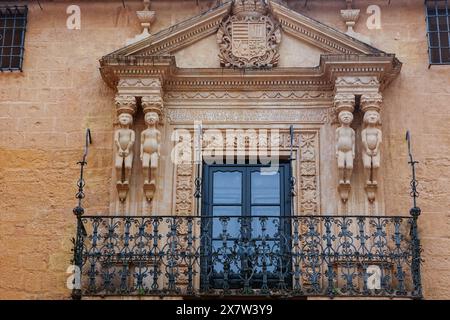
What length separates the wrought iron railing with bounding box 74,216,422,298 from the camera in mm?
11086

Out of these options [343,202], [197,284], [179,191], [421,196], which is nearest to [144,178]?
[179,191]

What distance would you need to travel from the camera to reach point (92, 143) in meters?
12.4

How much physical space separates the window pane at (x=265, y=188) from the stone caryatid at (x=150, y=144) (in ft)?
3.84

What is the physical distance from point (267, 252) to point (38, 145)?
3199 mm

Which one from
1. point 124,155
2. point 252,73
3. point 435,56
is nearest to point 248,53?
point 252,73

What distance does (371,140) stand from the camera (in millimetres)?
11820

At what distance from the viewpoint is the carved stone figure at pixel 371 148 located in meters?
11.8

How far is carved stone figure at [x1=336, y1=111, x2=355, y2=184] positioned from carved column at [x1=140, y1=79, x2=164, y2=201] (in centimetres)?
211

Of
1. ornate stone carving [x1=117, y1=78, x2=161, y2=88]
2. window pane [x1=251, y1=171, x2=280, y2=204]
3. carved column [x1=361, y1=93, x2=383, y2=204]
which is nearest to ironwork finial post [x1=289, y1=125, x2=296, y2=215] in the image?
window pane [x1=251, y1=171, x2=280, y2=204]

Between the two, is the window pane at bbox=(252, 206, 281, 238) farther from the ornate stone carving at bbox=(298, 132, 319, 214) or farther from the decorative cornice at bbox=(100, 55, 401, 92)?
the decorative cornice at bbox=(100, 55, 401, 92)

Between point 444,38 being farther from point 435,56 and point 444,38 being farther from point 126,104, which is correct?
point 126,104

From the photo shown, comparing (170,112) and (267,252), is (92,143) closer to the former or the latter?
(170,112)

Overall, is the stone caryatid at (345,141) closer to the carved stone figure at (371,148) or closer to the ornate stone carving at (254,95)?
the carved stone figure at (371,148)
